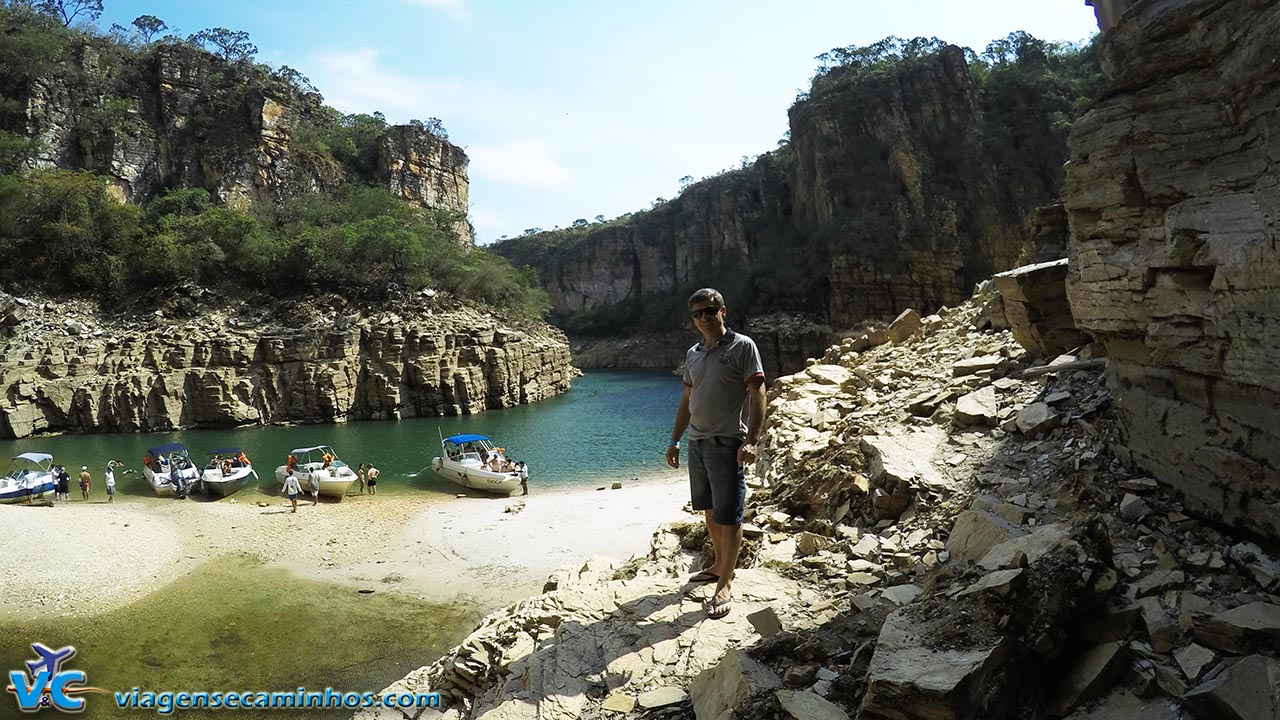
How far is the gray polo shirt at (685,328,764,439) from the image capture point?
4.06m

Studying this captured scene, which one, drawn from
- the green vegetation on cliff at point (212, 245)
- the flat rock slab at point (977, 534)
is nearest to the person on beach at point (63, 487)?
the flat rock slab at point (977, 534)

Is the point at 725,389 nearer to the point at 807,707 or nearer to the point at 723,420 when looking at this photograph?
the point at 723,420

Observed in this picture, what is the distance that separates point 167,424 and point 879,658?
114 feet

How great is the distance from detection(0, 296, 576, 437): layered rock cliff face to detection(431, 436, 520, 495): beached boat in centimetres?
1513

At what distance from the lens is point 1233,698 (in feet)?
7.13

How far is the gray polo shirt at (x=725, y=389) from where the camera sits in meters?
4.06

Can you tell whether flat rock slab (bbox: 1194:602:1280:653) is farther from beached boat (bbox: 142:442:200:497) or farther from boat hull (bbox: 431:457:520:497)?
beached boat (bbox: 142:442:200:497)

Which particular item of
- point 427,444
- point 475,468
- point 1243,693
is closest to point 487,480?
point 475,468

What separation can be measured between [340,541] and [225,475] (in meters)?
6.96

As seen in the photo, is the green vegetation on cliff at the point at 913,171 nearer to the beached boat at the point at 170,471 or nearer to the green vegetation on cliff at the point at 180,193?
the green vegetation on cliff at the point at 180,193

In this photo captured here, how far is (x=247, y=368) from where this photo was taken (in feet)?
103

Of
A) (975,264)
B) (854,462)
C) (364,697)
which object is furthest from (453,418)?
(975,264)

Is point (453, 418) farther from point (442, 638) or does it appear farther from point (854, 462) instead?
point (854, 462)

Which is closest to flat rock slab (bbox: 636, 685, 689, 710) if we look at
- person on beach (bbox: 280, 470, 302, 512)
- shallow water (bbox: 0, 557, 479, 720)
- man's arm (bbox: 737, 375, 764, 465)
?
man's arm (bbox: 737, 375, 764, 465)
